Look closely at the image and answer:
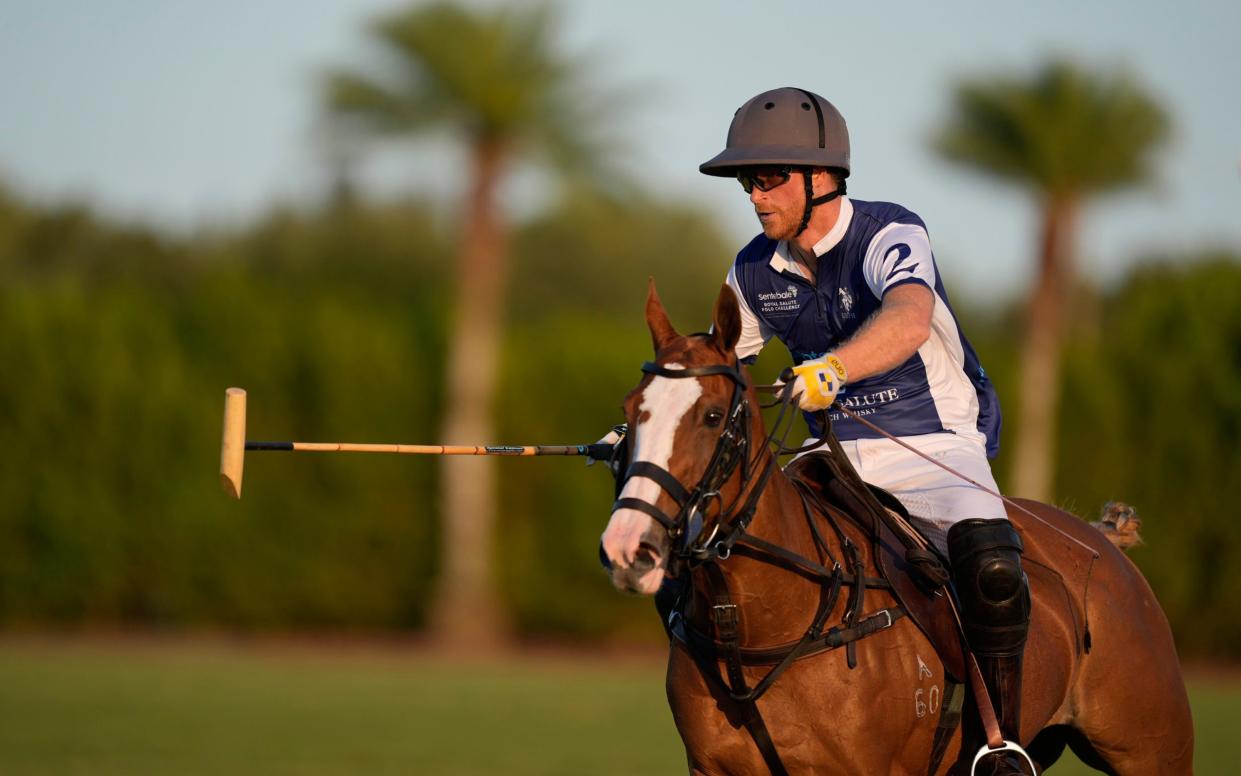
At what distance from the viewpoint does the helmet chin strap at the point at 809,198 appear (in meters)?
5.43

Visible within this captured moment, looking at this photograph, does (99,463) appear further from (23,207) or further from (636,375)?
(23,207)

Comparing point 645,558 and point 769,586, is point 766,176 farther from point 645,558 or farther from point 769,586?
point 645,558

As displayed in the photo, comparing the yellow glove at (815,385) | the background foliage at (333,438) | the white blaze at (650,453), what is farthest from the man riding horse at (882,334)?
the background foliage at (333,438)

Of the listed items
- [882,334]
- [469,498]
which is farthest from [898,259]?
[469,498]

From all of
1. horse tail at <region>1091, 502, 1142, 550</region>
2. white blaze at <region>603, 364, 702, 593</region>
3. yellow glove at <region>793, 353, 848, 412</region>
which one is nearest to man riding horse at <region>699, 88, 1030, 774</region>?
yellow glove at <region>793, 353, 848, 412</region>

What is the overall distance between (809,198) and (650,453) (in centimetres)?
155

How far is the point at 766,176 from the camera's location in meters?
5.43

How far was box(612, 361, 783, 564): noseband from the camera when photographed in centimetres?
427

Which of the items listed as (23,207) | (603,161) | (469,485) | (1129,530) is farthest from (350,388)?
(23,207)

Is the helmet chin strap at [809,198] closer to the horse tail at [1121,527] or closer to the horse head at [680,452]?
the horse head at [680,452]

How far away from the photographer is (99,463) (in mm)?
22594

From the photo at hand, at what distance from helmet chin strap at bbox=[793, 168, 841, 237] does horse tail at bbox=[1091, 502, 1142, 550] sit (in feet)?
6.60

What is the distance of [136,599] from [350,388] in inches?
178

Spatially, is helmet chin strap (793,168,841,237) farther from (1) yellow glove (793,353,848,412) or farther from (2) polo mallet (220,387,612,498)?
(2) polo mallet (220,387,612,498)
